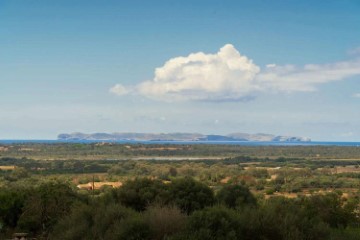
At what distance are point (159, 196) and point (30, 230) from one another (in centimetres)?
860

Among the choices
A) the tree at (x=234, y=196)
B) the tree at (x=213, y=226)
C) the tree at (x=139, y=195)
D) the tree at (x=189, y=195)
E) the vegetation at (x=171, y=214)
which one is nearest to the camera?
the tree at (x=213, y=226)

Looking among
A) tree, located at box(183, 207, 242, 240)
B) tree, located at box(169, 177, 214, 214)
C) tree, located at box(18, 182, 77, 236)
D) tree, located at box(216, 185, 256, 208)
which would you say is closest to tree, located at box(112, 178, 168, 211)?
tree, located at box(169, 177, 214, 214)

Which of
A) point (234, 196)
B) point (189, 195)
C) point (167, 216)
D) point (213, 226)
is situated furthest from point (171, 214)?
point (234, 196)

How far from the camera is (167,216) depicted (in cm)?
2383

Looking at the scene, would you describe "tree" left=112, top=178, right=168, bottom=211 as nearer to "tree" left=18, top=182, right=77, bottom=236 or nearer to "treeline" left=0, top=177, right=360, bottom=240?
"treeline" left=0, top=177, right=360, bottom=240

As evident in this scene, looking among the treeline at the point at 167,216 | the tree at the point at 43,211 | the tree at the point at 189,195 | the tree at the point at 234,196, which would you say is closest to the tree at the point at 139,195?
the treeline at the point at 167,216

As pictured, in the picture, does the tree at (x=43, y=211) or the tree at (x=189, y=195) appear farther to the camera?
the tree at (x=43, y=211)

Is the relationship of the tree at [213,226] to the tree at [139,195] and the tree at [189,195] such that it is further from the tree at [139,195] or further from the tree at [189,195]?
the tree at [139,195]

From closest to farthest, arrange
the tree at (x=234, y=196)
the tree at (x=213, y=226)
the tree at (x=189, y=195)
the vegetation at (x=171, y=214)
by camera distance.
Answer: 1. the tree at (x=213, y=226)
2. the vegetation at (x=171, y=214)
3. the tree at (x=189, y=195)
4. the tree at (x=234, y=196)

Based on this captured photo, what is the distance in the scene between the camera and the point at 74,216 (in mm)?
26531

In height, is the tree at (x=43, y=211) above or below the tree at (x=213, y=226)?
below

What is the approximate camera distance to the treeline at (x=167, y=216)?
897 inches

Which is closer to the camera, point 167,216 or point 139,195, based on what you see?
point 167,216

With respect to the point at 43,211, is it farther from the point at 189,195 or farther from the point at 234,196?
the point at 234,196
